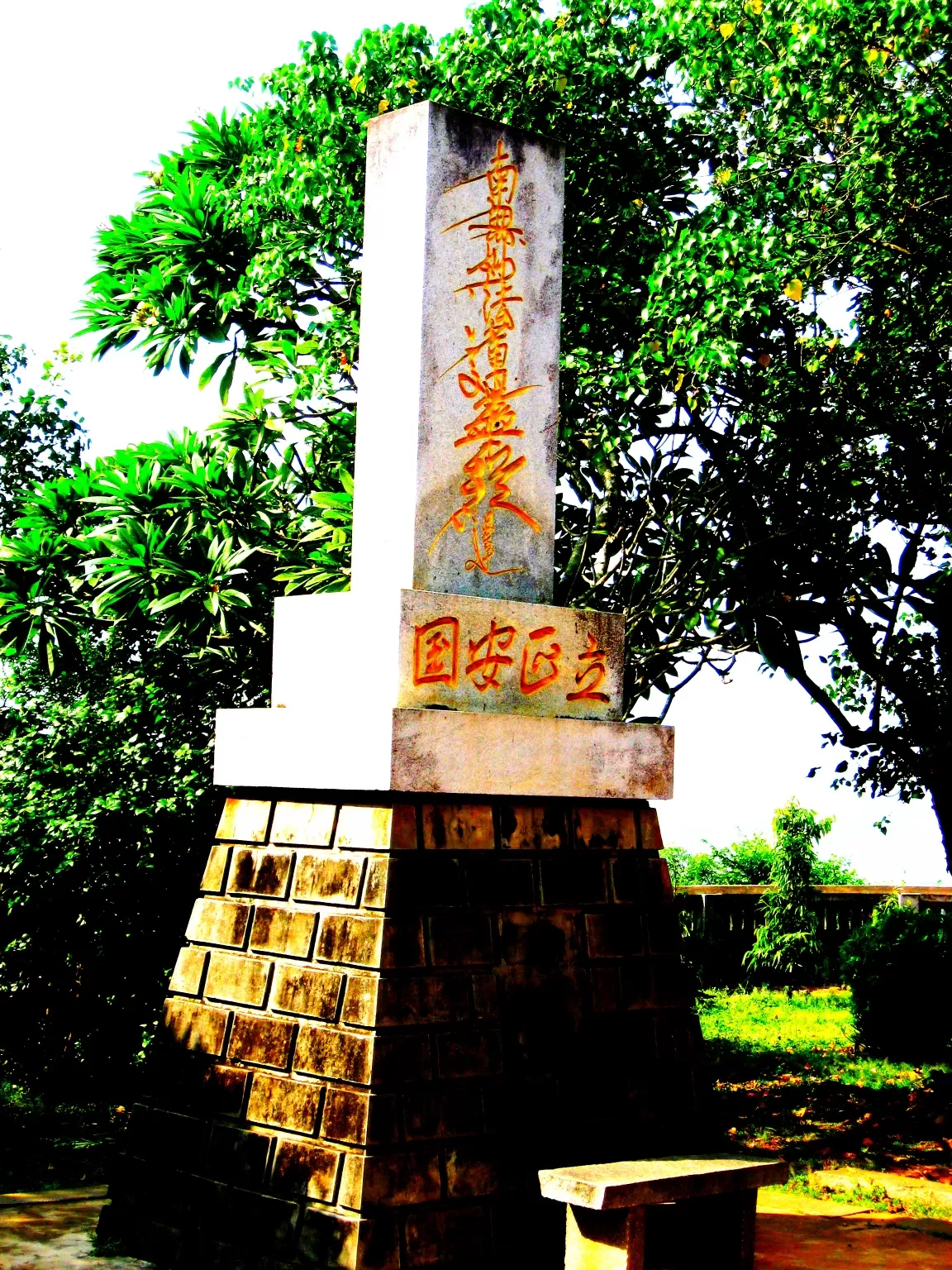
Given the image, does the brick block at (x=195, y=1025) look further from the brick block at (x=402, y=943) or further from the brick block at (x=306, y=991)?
the brick block at (x=402, y=943)

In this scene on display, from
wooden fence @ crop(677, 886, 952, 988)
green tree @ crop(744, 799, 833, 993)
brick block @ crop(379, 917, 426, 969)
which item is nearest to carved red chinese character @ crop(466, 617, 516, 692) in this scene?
brick block @ crop(379, 917, 426, 969)

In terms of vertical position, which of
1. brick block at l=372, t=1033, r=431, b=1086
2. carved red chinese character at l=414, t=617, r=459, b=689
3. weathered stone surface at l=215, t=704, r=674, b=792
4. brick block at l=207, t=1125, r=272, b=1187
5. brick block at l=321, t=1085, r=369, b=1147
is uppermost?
carved red chinese character at l=414, t=617, r=459, b=689

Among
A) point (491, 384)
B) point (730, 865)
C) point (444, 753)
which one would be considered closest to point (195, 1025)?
point (444, 753)

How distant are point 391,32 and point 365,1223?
20.9ft

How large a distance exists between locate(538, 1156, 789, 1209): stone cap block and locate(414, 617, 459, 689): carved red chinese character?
1.35 m

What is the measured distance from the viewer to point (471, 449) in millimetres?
4246

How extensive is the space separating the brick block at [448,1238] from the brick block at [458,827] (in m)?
0.95

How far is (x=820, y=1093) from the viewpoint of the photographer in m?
9.68

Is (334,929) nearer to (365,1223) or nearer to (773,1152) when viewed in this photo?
(365,1223)

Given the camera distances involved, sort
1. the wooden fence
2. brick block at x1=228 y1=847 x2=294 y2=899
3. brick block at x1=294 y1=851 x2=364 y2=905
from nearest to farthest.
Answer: brick block at x1=294 y1=851 x2=364 y2=905 → brick block at x1=228 y1=847 x2=294 y2=899 → the wooden fence

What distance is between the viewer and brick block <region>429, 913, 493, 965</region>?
3.86 meters

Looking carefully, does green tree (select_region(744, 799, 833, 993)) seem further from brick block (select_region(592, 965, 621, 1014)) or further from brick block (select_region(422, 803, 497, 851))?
brick block (select_region(422, 803, 497, 851))

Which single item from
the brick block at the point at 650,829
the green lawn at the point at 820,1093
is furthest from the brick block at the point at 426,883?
the green lawn at the point at 820,1093

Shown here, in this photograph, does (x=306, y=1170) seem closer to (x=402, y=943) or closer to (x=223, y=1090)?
(x=223, y=1090)
